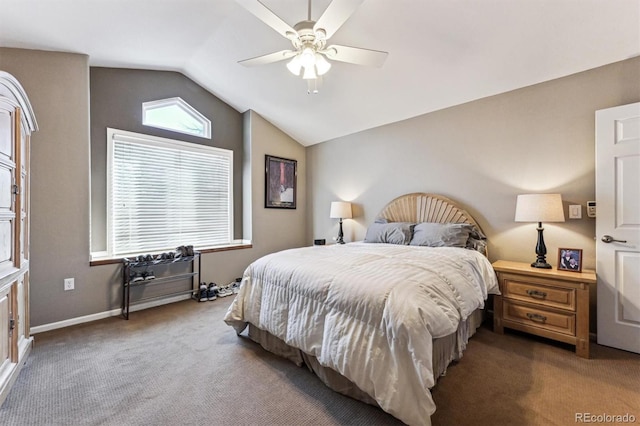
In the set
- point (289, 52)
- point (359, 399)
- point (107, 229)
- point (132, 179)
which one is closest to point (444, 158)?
point (289, 52)

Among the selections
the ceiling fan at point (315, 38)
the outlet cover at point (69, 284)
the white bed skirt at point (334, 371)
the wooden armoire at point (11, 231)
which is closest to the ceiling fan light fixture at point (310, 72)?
the ceiling fan at point (315, 38)

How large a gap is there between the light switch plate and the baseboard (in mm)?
4587

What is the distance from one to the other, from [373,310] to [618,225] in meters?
2.42

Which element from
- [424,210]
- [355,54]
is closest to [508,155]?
[424,210]

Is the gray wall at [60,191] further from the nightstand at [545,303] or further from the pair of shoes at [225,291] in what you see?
the nightstand at [545,303]

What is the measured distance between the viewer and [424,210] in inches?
141

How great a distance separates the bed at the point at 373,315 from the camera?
1369 mm

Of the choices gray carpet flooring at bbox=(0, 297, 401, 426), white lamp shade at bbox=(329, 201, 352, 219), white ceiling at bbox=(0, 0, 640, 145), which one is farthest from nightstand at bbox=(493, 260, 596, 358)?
white lamp shade at bbox=(329, 201, 352, 219)

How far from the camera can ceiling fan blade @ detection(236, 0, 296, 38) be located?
167cm

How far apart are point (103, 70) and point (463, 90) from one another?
438 cm

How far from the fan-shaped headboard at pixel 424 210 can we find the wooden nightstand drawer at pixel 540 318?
96cm

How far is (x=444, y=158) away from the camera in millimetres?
3490

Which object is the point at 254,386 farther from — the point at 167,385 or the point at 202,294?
the point at 202,294

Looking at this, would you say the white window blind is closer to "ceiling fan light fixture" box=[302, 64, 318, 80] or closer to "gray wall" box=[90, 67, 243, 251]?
"gray wall" box=[90, 67, 243, 251]
